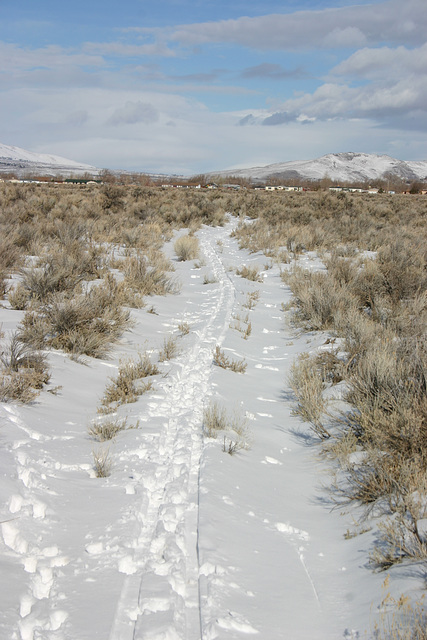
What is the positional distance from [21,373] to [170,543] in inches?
99.7

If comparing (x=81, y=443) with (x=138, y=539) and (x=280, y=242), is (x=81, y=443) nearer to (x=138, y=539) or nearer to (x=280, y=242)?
(x=138, y=539)

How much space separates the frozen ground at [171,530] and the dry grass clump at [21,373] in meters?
0.14

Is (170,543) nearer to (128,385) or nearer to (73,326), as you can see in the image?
(128,385)

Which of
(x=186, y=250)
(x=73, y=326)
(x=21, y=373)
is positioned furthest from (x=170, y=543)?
(x=186, y=250)

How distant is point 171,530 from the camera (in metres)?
2.75

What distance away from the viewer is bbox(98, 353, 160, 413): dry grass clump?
4.68 metres

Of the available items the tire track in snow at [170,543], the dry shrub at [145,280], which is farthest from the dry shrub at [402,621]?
the dry shrub at [145,280]

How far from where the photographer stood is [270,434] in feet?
14.2

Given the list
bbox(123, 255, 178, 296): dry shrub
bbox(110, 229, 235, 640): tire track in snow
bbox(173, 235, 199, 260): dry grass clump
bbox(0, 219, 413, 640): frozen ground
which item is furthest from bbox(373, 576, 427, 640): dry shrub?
bbox(173, 235, 199, 260): dry grass clump

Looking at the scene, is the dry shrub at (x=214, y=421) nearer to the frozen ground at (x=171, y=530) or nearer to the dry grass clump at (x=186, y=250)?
the frozen ground at (x=171, y=530)

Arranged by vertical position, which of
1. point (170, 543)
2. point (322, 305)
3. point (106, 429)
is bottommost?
point (170, 543)

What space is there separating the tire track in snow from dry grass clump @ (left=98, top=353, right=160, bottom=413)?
0.98ft

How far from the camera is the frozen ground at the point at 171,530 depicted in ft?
6.96

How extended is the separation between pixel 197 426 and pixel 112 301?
3743 mm
